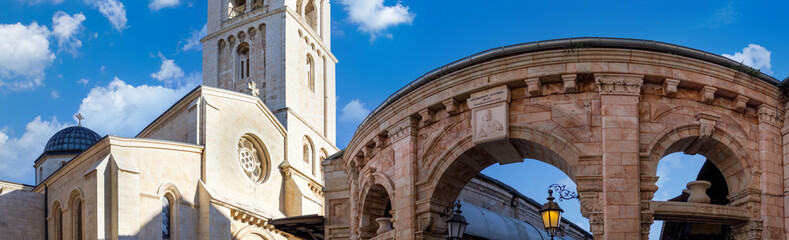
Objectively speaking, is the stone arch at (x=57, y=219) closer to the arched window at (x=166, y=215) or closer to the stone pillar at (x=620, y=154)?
the arched window at (x=166, y=215)

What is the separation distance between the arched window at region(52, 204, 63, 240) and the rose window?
897cm

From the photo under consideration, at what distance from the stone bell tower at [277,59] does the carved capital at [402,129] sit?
35512mm

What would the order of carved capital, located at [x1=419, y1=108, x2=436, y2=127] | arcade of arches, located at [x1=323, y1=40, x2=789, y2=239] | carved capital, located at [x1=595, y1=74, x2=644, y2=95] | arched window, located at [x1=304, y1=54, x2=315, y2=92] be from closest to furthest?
arcade of arches, located at [x1=323, y1=40, x2=789, y2=239] < carved capital, located at [x1=595, y1=74, x2=644, y2=95] < carved capital, located at [x1=419, y1=108, x2=436, y2=127] < arched window, located at [x1=304, y1=54, x2=315, y2=92]

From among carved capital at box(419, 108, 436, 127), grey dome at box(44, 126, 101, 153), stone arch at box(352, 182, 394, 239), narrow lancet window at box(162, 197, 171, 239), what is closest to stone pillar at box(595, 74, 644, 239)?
carved capital at box(419, 108, 436, 127)

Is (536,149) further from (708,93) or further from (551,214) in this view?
(708,93)

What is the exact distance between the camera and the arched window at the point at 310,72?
65.5 metres

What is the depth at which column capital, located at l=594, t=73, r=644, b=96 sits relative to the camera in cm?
1942

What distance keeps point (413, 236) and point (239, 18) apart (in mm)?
46706

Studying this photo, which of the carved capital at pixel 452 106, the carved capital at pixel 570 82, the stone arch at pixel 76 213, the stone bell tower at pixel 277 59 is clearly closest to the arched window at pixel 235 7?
the stone bell tower at pixel 277 59

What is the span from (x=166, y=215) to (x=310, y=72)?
78.8ft

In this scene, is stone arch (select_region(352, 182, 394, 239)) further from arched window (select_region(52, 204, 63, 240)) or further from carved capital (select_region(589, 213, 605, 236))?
arched window (select_region(52, 204, 63, 240))

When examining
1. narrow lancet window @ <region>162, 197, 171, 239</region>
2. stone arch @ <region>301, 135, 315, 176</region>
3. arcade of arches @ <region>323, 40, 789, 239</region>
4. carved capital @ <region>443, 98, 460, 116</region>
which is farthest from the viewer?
stone arch @ <region>301, 135, 315, 176</region>

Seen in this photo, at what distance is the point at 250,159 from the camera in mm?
51094

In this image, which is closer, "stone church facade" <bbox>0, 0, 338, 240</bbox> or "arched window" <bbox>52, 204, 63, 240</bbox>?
"stone church facade" <bbox>0, 0, 338, 240</bbox>
